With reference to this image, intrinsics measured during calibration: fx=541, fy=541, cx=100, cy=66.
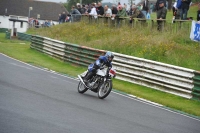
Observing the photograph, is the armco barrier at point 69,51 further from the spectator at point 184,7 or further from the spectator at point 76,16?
the spectator at point 76,16

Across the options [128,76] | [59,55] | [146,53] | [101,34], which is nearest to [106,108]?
[128,76]

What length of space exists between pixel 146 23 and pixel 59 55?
5.30 m

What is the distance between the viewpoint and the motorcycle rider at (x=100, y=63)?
17.2 meters

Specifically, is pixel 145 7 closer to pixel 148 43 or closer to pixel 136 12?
pixel 136 12

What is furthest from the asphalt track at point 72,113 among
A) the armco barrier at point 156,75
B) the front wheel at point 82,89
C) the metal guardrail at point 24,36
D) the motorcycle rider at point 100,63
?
the metal guardrail at point 24,36

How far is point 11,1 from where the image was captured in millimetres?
117375

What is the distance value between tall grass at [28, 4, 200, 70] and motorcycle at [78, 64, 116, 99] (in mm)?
6070

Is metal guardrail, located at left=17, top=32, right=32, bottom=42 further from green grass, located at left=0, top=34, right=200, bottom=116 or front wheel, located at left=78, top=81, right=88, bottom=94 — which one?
front wheel, located at left=78, top=81, right=88, bottom=94

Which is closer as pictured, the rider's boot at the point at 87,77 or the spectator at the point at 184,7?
the rider's boot at the point at 87,77

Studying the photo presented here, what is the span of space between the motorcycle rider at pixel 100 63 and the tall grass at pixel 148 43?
5982 millimetres

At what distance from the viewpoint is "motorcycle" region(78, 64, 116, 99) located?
55.4ft

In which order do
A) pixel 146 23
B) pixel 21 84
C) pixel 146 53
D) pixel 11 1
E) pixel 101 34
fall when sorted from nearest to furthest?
1. pixel 21 84
2. pixel 146 53
3. pixel 146 23
4. pixel 101 34
5. pixel 11 1

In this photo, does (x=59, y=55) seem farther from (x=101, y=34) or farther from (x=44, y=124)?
(x=44, y=124)

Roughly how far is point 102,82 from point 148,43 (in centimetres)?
1000
